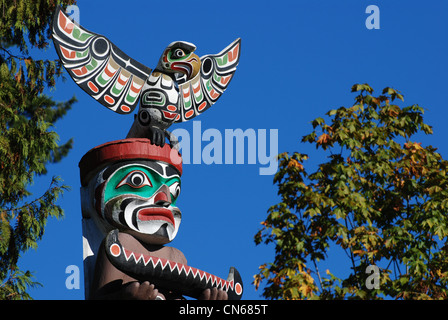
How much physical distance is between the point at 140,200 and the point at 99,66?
1743 millimetres

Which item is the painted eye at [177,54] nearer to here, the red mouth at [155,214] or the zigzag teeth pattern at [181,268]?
the red mouth at [155,214]

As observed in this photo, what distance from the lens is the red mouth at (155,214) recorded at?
8.12 meters

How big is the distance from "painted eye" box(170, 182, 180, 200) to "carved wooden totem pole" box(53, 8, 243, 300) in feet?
0.03

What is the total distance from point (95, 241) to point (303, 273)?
361cm

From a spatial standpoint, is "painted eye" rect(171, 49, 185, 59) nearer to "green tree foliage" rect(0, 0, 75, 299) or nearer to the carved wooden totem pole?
the carved wooden totem pole

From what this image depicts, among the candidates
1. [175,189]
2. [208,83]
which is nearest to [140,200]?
[175,189]

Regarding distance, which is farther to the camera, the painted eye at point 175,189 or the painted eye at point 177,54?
the painted eye at point 177,54

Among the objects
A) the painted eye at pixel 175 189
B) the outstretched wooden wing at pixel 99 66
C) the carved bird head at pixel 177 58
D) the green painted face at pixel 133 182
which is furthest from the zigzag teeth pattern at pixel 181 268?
the carved bird head at pixel 177 58

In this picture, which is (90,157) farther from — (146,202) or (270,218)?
(270,218)

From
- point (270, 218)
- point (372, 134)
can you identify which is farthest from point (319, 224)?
point (372, 134)

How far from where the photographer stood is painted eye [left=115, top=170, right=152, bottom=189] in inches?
325

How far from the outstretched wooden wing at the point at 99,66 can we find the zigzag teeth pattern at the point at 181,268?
84.6 inches
